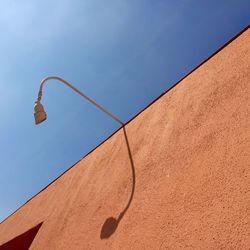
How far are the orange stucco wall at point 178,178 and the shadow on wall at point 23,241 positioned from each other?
0.76m

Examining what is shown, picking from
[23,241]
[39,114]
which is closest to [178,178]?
[39,114]

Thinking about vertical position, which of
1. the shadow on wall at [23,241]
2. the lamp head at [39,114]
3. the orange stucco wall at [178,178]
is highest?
the lamp head at [39,114]

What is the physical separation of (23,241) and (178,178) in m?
5.17

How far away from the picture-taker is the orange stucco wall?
277 cm

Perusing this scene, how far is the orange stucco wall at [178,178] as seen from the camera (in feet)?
9.10

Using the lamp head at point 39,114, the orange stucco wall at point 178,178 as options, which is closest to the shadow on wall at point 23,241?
the orange stucco wall at point 178,178

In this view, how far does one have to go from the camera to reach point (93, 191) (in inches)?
210

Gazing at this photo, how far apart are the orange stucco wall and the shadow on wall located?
29.9 inches

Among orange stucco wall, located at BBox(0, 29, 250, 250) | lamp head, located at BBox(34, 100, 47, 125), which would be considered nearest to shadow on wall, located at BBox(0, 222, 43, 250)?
orange stucco wall, located at BBox(0, 29, 250, 250)

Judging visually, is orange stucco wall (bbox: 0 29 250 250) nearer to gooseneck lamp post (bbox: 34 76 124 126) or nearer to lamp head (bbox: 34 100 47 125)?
gooseneck lamp post (bbox: 34 76 124 126)

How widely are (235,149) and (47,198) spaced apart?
562 centimetres

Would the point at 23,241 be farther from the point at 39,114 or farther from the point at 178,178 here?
the point at 178,178

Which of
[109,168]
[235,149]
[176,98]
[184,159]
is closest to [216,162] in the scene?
[235,149]

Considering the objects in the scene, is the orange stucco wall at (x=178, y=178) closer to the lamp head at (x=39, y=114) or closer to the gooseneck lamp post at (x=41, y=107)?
the gooseneck lamp post at (x=41, y=107)
